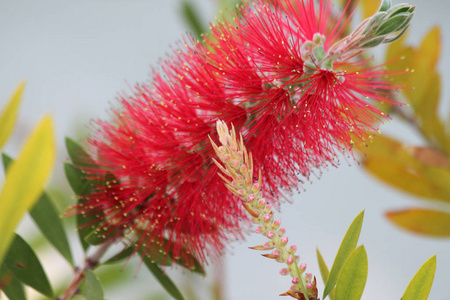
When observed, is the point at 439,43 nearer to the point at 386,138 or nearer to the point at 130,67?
the point at 386,138

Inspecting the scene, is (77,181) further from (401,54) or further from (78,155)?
(401,54)

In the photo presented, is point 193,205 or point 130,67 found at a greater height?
point 130,67

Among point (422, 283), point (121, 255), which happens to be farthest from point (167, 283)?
point (422, 283)

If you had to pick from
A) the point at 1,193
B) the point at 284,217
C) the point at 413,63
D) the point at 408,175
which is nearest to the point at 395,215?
the point at 408,175

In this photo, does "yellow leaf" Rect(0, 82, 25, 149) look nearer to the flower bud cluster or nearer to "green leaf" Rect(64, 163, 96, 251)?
the flower bud cluster

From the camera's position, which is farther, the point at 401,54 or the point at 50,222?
the point at 401,54

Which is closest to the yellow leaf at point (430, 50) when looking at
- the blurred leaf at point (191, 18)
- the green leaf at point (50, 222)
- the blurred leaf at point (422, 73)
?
the blurred leaf at point (422, 73)
